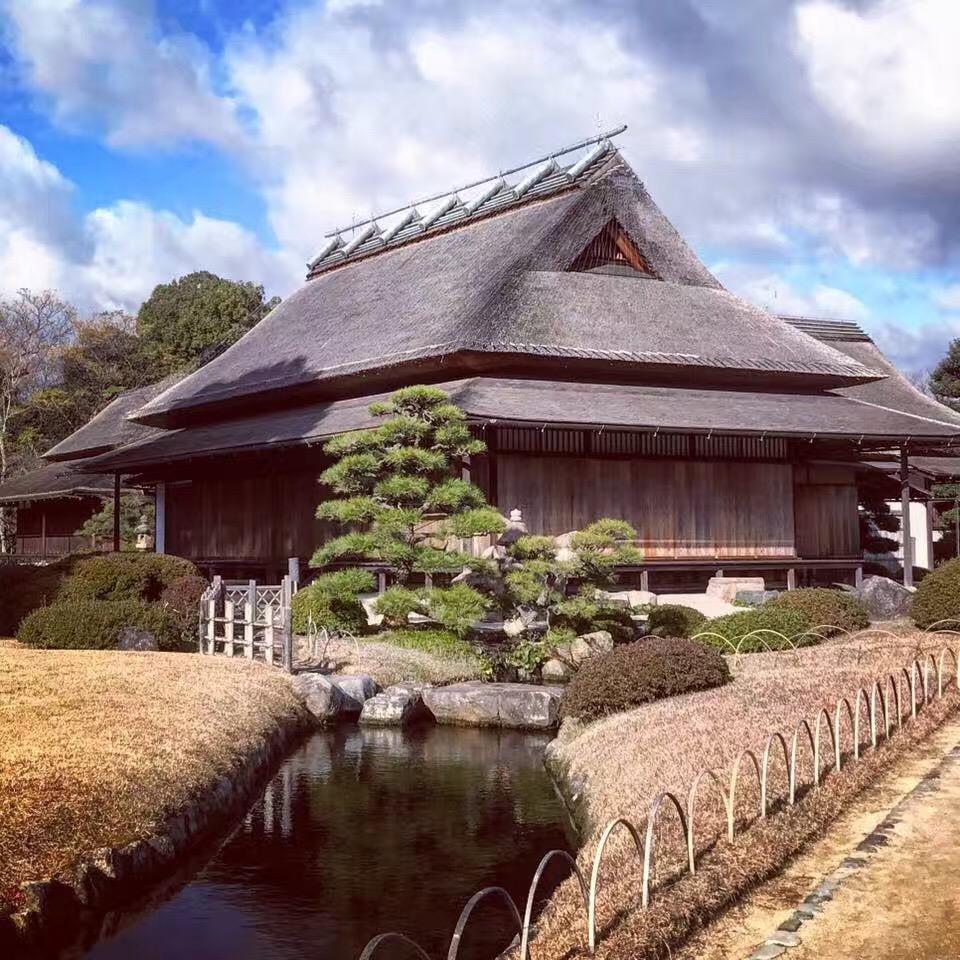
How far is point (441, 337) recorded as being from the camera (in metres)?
25.6

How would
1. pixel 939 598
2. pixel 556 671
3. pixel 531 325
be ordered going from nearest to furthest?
pixel 556 671, pixel 939 598, pixel 531 325

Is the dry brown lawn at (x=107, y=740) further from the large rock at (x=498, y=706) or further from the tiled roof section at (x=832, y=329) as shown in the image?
the tiled roof section at (x=832, y=329)

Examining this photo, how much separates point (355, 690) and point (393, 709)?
0.85 meters

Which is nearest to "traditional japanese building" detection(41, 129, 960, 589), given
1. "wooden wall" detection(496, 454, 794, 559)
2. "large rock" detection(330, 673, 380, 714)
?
"wooden wall" detection(496, 454, 794, 559)

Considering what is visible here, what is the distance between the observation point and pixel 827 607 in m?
20.1

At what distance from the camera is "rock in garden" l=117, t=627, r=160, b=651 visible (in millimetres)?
18469

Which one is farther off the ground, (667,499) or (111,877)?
(667,499)

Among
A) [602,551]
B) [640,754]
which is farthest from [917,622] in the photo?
[640,754]

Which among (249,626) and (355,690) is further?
(249,626)

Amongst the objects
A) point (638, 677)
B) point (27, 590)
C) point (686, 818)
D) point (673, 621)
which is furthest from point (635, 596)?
point (686, 818)

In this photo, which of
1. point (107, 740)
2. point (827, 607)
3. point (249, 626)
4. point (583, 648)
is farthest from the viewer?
point (827, 607)

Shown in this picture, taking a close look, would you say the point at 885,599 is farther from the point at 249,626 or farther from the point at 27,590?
the point at 27,590

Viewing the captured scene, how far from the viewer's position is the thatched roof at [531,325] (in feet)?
85.5

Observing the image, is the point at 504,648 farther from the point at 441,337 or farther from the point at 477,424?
the point at 441,337
